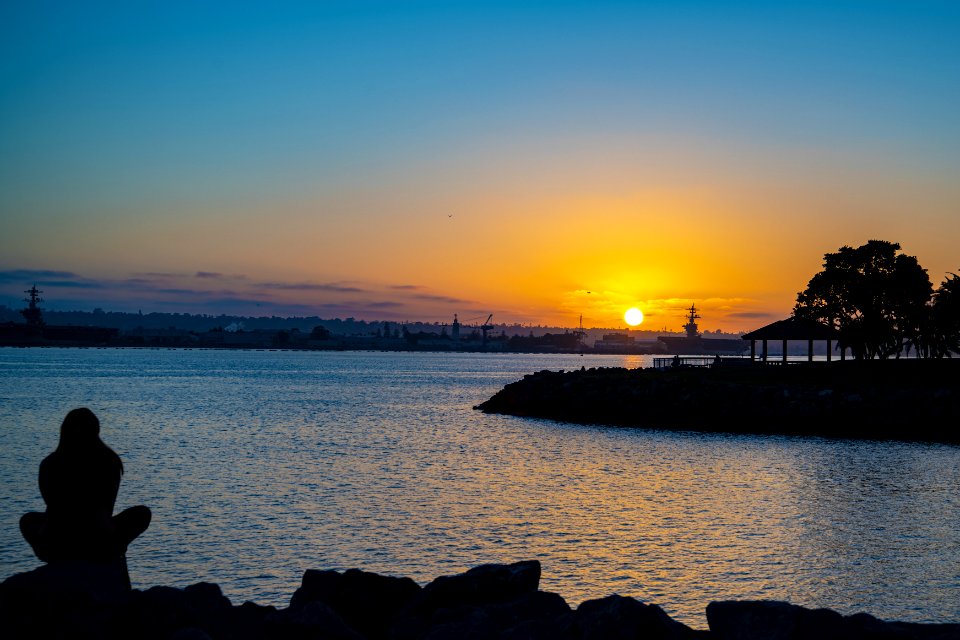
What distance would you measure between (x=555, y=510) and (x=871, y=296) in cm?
4877

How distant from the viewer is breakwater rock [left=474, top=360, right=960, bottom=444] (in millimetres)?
48625

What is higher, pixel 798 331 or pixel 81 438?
pixel 798 331

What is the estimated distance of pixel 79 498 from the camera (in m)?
8.39

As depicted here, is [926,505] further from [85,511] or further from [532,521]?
[85,511]

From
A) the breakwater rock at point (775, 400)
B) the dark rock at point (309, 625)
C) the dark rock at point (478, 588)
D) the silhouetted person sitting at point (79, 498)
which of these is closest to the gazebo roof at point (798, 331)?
the breakwater rock at point (775, 400)

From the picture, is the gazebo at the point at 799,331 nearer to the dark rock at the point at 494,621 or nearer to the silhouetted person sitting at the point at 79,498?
the dark rock at the point at 494,621

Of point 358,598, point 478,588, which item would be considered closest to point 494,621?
point 478,588

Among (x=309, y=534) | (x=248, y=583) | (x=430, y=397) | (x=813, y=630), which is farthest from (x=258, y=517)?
(x=430, y=397)

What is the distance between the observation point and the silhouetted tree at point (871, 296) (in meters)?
64.2

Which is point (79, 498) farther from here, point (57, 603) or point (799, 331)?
point (799, 331)

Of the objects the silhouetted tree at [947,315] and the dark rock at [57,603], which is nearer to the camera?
the dark rock at [57,603]

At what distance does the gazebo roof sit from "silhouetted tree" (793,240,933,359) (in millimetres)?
562

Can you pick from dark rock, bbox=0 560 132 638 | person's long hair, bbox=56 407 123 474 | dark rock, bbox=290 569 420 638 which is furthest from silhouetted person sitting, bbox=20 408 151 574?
dark rock, bbox=290 569 420 638

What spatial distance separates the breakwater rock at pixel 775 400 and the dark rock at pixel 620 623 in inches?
1608
